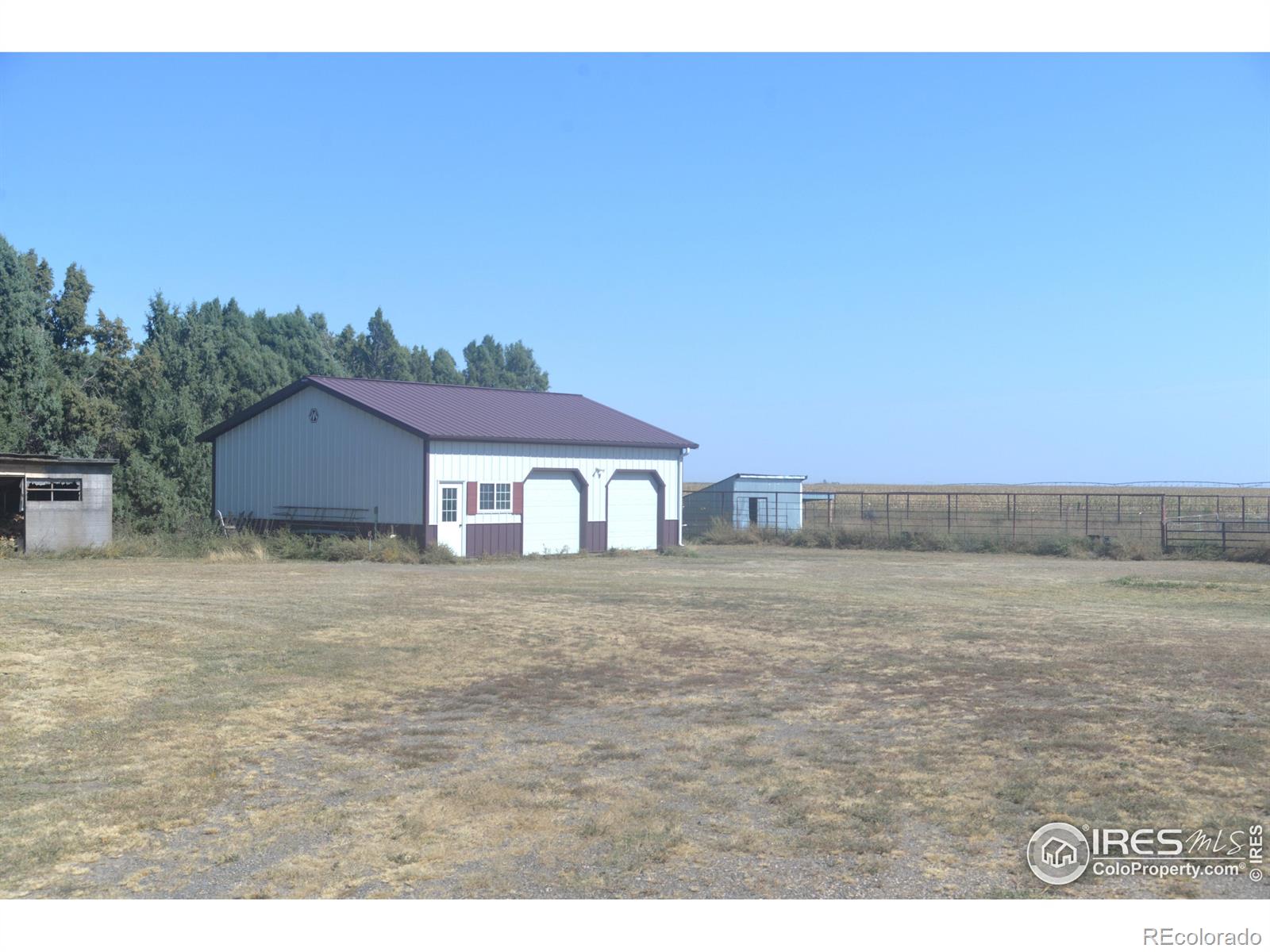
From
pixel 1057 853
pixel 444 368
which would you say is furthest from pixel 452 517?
pixel 444 368

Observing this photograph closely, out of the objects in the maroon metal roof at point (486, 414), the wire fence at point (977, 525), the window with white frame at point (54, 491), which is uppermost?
the maroon metal roof at point (486, 414)

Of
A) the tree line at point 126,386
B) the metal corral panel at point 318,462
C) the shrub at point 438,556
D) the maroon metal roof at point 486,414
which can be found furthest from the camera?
the tree line at point 126,386

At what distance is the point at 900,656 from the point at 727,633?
9.33 ft

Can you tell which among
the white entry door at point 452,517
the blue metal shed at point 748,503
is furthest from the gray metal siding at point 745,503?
the white entry door at point 452,517

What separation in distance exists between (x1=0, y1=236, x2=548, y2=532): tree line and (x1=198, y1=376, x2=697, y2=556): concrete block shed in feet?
12.2

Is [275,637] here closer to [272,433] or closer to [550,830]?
[550,830]

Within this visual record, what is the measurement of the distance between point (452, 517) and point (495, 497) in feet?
5.60

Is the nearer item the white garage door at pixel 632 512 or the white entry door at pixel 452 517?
the white entry door at pixel 452 517

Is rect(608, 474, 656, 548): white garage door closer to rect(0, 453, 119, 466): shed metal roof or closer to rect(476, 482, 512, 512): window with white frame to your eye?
rect(476, 482, 512, 512): window with white frame

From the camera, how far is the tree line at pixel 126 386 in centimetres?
4291

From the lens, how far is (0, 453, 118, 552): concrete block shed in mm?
29859

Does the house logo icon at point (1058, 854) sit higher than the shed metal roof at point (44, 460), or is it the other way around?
the shed metal roof at point (44, 460)

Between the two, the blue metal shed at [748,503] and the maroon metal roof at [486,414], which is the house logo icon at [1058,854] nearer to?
the maroon metal roof at [486,414]

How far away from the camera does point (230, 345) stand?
184 ft
